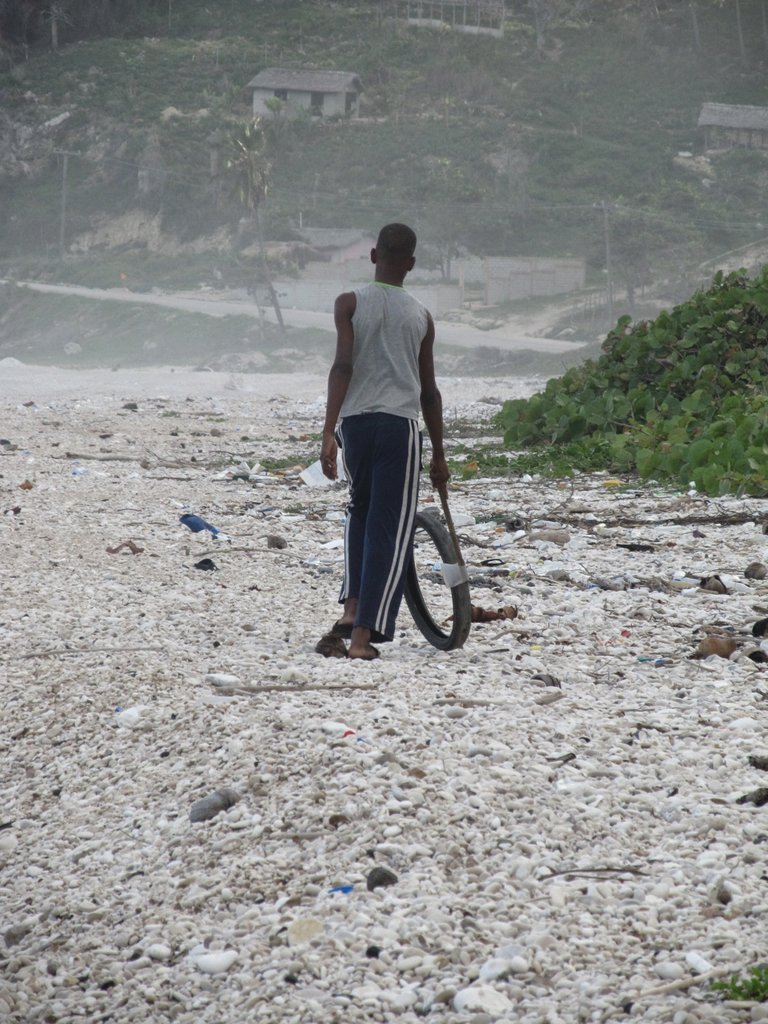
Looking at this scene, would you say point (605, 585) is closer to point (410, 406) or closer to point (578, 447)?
point (410, 406)

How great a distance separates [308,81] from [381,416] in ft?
209

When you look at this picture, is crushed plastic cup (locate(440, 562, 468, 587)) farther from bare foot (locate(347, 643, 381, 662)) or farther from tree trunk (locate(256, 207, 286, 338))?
tree trunk (locate(256, 207, 286, 338))

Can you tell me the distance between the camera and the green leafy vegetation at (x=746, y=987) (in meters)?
2.36

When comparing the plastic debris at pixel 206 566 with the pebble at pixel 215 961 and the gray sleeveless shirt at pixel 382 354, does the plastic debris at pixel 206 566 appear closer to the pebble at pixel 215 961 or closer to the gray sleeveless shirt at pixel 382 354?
the gray sleeveless shirt at pixel 382 354

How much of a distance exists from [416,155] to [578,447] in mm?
50332

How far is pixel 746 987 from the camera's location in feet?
7.80

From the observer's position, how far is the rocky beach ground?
254cm

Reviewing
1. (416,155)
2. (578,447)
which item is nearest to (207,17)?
(416,155)

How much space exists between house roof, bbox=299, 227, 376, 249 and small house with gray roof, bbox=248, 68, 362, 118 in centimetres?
1324

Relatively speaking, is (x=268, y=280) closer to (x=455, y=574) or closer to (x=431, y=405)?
(x=431, y=405)

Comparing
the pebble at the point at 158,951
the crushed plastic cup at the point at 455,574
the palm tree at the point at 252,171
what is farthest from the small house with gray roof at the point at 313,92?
the pebble at the point at 158,951

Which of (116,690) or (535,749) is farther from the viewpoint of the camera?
(116,690)

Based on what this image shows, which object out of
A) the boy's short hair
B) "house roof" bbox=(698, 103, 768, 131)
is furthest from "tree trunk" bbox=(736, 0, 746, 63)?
the boy's short hair

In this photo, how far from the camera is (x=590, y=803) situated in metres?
3.20
